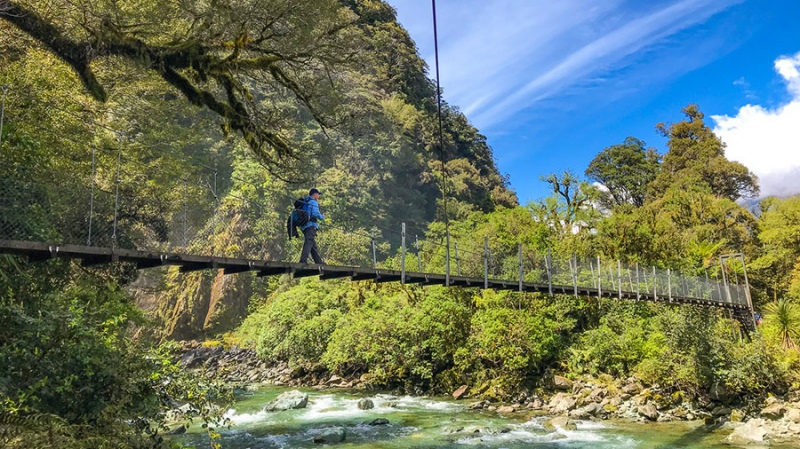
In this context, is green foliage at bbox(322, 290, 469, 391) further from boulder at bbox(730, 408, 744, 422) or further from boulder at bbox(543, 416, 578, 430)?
boulder at bbox(730, 408, 744, 422)

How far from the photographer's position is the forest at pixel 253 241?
447 centimetres

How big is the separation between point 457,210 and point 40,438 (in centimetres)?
2852

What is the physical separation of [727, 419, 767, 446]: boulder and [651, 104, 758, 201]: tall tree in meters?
18.6

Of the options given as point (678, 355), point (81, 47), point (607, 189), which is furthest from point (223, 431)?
point (607, 189)

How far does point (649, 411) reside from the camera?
9609 mm

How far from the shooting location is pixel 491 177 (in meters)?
38.3

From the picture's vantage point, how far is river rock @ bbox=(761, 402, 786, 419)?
898 centimetres

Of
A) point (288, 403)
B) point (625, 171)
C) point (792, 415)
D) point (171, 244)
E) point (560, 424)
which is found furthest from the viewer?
point (625, 171)

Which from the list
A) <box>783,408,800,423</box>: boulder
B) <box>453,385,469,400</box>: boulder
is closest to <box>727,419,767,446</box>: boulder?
<box>783,408,800,423</box>: boulder

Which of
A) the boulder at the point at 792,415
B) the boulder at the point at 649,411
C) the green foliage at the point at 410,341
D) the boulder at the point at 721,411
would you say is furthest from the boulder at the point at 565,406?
the boulder at the point at 792,415

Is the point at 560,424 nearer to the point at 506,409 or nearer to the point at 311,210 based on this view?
the point at 506,409

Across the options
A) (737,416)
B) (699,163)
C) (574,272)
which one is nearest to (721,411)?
(737,416)

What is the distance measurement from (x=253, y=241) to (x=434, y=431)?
923 cm

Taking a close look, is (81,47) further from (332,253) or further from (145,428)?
(332,253)
